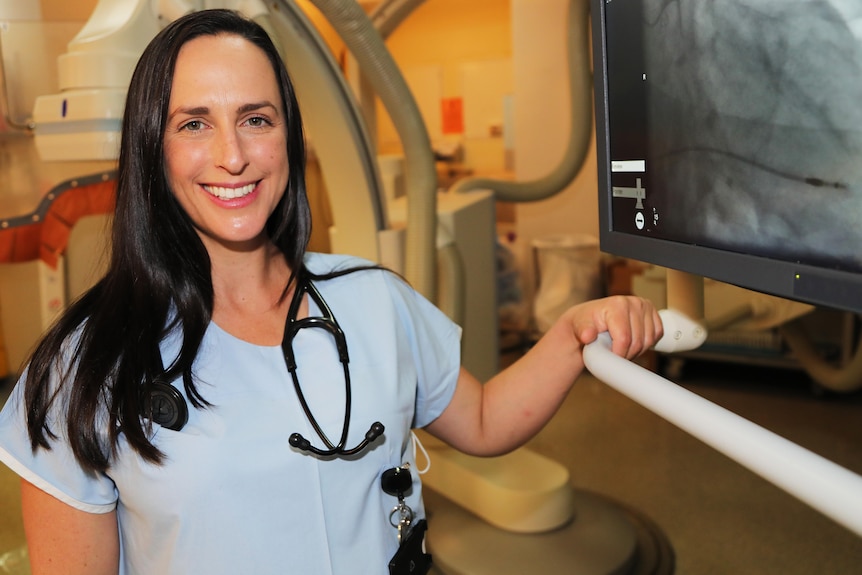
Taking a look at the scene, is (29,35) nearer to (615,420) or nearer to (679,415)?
(679,415)

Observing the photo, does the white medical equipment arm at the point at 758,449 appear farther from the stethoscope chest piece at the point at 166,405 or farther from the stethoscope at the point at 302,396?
the stethoscope chest piece at the point at 166,405

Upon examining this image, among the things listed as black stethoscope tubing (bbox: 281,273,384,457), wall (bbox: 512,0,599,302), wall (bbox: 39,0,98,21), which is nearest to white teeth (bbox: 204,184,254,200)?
black stethoscope tubing (bbox: 281,273,384,457)

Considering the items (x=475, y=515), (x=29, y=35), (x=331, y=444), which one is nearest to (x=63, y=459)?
(x=331, y=444)

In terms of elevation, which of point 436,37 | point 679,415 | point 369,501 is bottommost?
point 369,501

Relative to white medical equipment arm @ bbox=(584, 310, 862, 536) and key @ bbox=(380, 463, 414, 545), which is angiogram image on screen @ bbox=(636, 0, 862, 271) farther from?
key @ bbox=(380, 463, 414, 545)

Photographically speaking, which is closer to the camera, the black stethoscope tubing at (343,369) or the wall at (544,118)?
the black stethoscope tubing at (343,369)

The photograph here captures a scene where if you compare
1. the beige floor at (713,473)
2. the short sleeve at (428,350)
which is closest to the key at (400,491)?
the short sleeve at (428,350)

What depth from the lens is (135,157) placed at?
1.02m

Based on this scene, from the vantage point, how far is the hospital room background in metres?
1.88

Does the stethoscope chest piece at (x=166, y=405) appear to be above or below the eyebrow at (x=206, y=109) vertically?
below

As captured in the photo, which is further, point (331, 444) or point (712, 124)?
point (331, 444)

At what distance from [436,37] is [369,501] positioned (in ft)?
16.5

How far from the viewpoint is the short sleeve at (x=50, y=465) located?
37.4 inches

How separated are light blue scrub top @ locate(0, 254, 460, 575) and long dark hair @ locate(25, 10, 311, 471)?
0.03 meters
